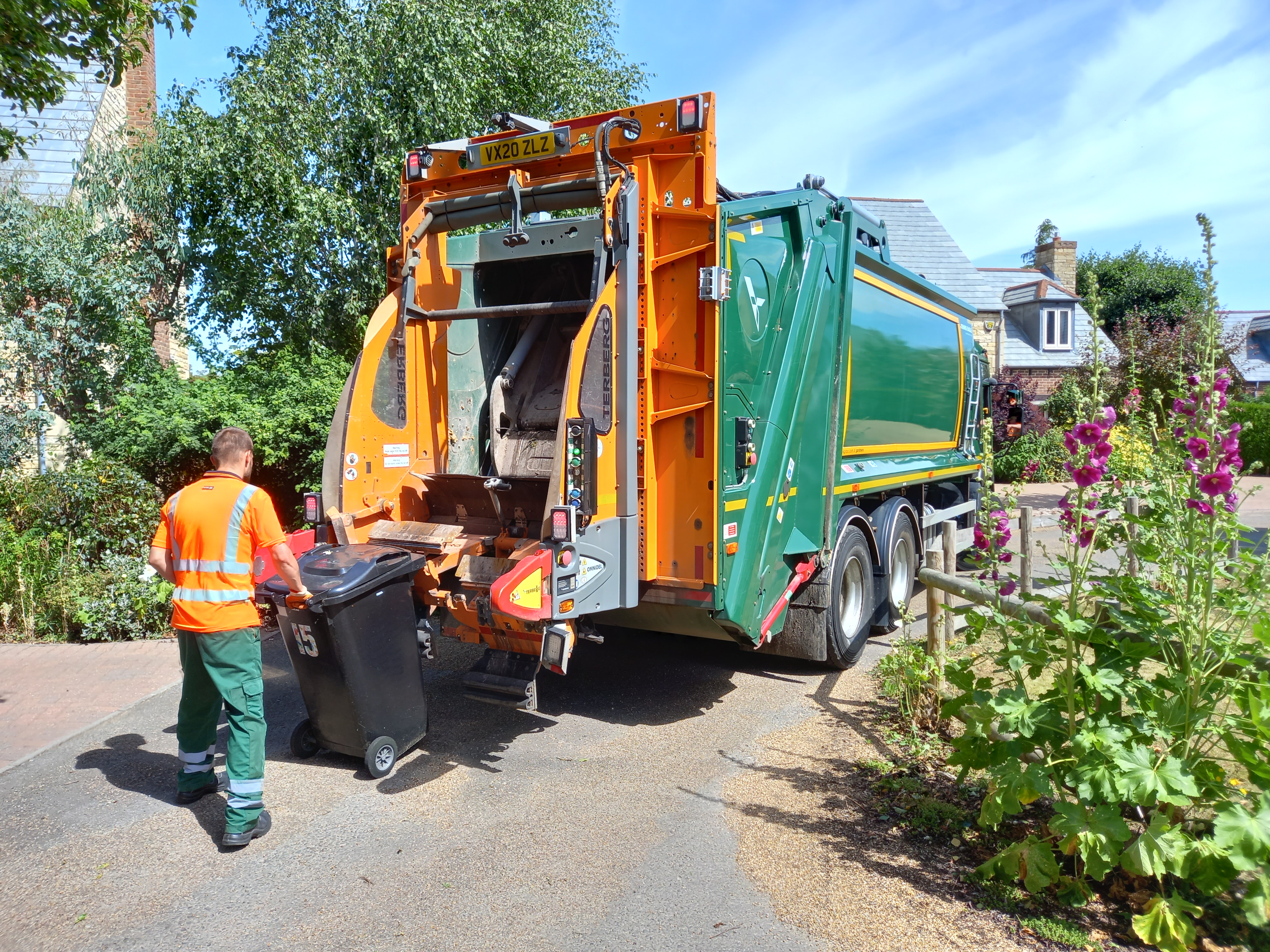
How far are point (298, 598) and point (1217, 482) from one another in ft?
11.8

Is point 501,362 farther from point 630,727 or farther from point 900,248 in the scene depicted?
point 900,248

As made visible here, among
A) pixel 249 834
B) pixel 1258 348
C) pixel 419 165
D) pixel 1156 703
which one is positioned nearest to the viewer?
pixel 1156 703

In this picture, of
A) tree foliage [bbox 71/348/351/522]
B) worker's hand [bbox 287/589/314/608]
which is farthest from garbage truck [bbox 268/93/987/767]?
tree foliage [bbox 71/348/351/522]

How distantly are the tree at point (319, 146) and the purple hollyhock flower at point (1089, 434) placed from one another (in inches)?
310

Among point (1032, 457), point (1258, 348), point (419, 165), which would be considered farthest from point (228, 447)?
point (1258, 348)

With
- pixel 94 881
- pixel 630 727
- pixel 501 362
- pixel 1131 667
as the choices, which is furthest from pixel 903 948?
pixel 501 362

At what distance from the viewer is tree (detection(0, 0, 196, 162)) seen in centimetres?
471

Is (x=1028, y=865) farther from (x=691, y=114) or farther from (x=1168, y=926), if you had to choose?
(x=691, y=114)

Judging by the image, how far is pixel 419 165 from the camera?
5262mm

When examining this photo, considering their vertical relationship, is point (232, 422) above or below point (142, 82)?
below

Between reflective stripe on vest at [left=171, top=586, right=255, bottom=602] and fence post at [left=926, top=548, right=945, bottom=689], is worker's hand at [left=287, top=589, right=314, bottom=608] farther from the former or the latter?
A: fence post at [left=926, top=548, right=945, bottom=689]

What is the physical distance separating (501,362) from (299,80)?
5554 millimetres

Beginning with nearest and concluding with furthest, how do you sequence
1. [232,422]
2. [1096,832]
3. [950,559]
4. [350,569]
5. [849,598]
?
1. [1096,832]
2. [350,569]
3. [950,559]
4. [849,598]
5. [232,422]

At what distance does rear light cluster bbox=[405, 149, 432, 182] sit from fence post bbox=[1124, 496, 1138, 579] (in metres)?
4.20
